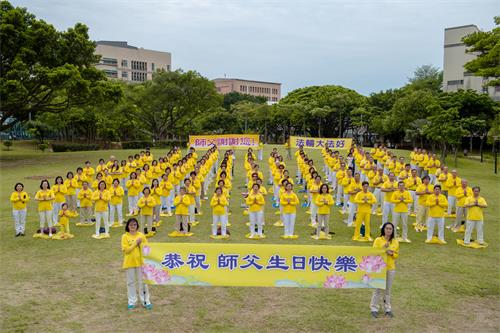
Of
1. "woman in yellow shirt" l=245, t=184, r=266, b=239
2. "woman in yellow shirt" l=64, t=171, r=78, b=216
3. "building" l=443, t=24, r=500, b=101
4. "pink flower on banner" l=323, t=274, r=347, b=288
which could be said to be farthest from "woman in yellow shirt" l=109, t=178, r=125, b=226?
"building" l=443, t=24, r=500, b=101

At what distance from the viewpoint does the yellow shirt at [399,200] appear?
452 inches

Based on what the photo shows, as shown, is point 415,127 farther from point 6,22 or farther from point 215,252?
point 215,252

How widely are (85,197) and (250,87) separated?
116750mm

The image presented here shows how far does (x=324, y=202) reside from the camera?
11555mm

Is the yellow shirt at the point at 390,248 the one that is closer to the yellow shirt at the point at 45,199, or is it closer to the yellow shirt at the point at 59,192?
the yellow shirt at the point at 45,199

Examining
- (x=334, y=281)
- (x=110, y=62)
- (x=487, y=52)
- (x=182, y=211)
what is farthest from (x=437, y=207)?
(x=110, y=62)

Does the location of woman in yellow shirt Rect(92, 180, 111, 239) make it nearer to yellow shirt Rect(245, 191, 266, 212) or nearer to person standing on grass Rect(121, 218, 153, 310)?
yellow shirt Rect(245, 191, 266, 212)

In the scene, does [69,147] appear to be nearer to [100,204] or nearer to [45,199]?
[45,199]

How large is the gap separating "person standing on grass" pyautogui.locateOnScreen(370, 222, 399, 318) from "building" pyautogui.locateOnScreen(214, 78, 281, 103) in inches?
4510

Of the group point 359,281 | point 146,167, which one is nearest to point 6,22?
point 146,167

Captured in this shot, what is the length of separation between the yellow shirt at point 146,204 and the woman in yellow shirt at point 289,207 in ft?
10.9

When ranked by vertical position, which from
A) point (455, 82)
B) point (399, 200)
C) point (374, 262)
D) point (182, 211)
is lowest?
point (182, 211)

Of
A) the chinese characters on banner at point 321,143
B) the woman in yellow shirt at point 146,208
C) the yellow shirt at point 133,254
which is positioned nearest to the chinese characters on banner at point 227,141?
the chinese characters on banner at point 321,143

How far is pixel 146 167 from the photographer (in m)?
15.7
